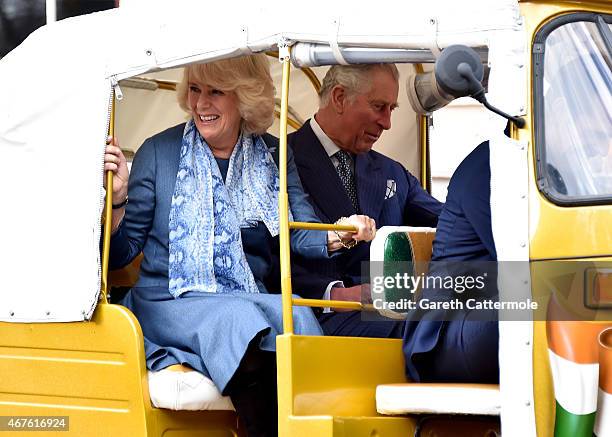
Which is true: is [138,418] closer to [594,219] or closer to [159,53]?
[159,53]

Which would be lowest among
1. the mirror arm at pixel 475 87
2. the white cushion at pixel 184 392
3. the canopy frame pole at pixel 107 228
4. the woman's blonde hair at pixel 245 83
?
the white cushion at pixel 184 392

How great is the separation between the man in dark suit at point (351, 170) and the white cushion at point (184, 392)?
78cm

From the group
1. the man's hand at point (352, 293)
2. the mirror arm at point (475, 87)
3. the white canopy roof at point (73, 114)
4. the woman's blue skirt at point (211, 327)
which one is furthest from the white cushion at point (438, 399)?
the white canopy roof at point (73, 114)

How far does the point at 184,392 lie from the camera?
473 cm

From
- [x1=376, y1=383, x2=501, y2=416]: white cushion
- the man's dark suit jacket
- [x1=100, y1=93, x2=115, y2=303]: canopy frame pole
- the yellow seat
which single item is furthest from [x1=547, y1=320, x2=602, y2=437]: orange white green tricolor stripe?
[x1=100, y1=93, x2=115, y2=303]: canopy frame pole

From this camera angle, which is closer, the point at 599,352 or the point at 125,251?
the point at 599,352

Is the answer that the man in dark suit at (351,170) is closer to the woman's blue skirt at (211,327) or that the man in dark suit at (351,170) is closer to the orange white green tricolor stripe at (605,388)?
the woman's blue skirt at (211,327)

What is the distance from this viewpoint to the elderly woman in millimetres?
4812

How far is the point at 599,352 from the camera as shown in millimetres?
4004

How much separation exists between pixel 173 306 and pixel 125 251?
291 millimetres

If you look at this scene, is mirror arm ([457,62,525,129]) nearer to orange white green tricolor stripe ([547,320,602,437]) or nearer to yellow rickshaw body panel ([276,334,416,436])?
orange white green tricolor stripe ([547,320,602,437])

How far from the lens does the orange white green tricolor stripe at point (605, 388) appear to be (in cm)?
399

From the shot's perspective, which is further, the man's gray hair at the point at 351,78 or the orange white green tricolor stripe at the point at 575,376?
the man's gray hair at the point at 351,78

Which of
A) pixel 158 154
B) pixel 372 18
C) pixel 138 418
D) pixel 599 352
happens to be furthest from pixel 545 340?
pixel 158 154
